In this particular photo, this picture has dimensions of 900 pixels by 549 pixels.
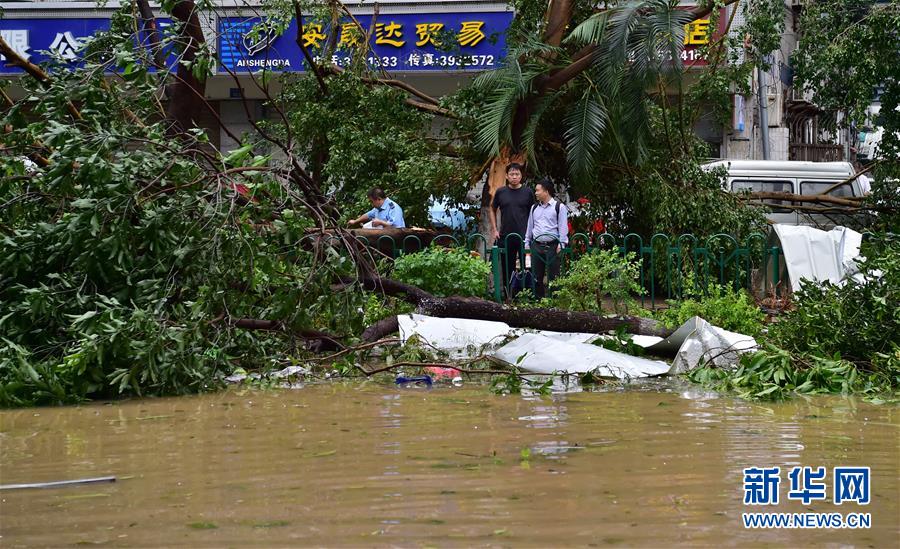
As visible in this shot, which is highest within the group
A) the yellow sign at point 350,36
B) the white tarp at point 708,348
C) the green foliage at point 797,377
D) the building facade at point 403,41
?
the building facade at point 403,41

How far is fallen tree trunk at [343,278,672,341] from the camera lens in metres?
9.52

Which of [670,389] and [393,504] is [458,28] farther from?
[393,504]

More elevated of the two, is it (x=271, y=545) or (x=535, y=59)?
(x=535, y=59)

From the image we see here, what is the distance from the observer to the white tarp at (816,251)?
468 inches

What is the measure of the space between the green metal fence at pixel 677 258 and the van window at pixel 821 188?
16.9ft

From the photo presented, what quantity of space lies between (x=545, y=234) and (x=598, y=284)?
5.17ft

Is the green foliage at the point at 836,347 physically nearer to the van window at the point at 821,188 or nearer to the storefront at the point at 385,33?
the van window at the point at 821,188

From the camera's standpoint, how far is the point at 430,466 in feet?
16.7

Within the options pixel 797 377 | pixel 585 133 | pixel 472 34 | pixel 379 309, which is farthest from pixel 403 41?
pixel 797 377

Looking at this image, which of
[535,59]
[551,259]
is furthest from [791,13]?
[551,259]

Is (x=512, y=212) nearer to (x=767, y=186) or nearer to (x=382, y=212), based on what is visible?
(x=382, y=212)

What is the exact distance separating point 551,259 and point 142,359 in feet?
18.1

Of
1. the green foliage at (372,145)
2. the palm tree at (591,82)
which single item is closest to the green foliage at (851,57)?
the palm tree at (591,82)

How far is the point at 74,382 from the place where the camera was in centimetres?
734
